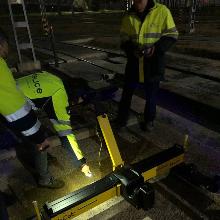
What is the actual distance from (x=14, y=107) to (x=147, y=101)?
2.63 metres

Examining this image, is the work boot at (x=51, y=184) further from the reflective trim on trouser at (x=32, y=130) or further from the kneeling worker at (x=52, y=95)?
the reflective trim on trouser at (x=32, y=130)

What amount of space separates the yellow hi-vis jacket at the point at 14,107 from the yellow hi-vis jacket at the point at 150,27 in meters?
2.33

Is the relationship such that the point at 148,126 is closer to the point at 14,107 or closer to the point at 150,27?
the point at 150,27

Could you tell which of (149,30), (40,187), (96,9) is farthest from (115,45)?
(96,9)

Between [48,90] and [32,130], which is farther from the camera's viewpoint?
[48,90]

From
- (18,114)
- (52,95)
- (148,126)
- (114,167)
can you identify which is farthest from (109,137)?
(148,126)

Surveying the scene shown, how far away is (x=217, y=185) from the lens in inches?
120

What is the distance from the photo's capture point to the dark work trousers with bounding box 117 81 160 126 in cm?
457

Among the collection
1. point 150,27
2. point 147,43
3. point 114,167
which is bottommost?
point 114,167

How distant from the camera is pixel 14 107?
98.0 inches

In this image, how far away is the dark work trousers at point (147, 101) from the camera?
4.57 metres

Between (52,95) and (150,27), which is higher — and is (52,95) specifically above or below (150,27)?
below

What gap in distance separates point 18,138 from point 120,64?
5053 millimetres

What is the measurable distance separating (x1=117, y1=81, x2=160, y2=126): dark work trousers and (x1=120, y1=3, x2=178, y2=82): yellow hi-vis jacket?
315mm
